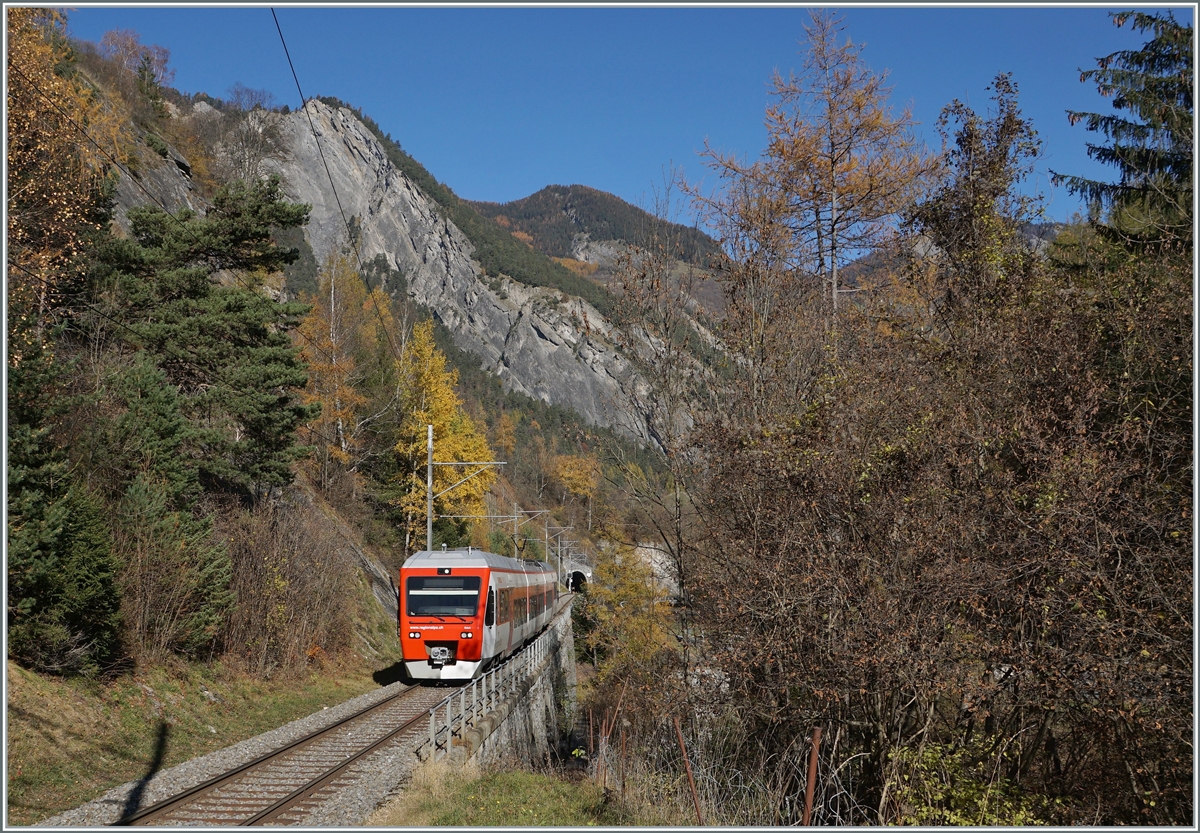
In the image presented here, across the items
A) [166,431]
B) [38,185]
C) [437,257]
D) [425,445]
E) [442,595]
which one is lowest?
[442,595]

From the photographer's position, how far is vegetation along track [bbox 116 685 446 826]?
8.64 meters

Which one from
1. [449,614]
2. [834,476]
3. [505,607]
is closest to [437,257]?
[505,607]

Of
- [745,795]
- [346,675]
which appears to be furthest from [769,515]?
[346,675]

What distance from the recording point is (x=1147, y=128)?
1277 cm

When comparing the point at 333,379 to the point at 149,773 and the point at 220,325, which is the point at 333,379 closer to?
the point at 220,325

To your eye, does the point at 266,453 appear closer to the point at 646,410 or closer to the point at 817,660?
the point at 646,410

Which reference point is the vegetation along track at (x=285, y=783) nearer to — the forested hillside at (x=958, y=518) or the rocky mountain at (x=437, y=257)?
the forested hillside at (x=958, y=518)

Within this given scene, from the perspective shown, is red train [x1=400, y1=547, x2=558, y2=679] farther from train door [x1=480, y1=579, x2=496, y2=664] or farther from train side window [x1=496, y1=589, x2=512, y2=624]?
train side window [x1=496, y1=589, x2=512, y2=624]

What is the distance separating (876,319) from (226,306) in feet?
55.3

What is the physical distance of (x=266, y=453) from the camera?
22922 mm

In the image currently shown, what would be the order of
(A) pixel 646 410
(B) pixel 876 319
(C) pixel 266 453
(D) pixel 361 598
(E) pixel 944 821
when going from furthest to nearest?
(D) pixel 361 598
(C) pixel 266 453
(A) pixel 646 410
(B) pixel 876 319
(E) pixel 944 821

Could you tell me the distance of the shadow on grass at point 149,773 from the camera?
883 cm

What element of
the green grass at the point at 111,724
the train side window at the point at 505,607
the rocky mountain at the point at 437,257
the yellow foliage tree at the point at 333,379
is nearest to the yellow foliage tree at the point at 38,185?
the green grass at the point at 111,724

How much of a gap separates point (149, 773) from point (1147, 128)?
673 inches
